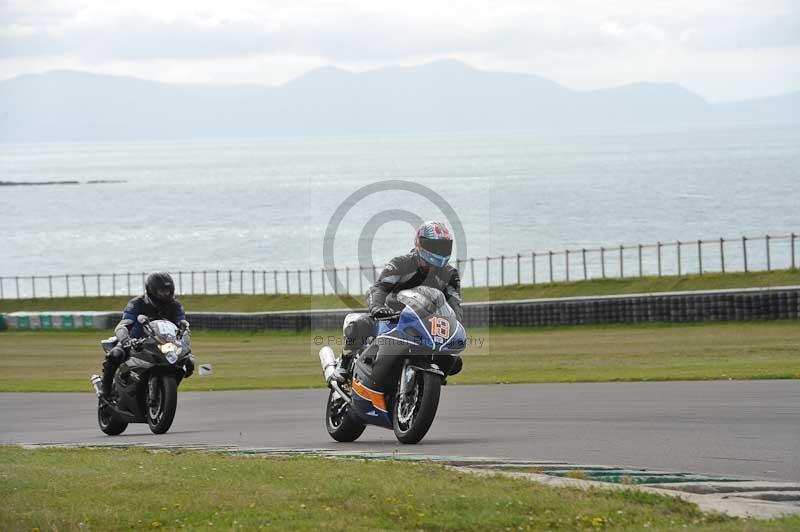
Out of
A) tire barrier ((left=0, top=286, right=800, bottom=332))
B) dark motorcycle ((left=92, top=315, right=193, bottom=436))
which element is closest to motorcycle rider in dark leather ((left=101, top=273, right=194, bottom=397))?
dark motorcycle ((left=92, top=315, right=193, bottom=436))

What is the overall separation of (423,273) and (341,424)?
2233mm

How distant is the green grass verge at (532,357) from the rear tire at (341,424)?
29.9ft

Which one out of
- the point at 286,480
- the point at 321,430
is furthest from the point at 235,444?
the point at 286,480

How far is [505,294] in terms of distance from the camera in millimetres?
57094

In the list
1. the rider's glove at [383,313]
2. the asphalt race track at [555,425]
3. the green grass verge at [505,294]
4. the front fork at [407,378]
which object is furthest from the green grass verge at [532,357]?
the rider's glove at [383,313]

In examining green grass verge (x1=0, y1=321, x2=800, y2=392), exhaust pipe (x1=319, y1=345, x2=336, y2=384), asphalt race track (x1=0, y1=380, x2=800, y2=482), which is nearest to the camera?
asphalt race track (x1=0, y1=380, x2=800, y2=482)

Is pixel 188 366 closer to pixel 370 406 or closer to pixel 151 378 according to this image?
pixel 151 378

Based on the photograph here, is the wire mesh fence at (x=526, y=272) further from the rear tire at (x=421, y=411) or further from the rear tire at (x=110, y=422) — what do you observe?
the rear tire at (x=421, y=411)

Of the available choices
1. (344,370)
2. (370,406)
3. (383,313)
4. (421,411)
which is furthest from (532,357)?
(383,313)

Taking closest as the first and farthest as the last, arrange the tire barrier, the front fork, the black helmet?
1. the front fork
2. the black helmet
3. the tire barrier

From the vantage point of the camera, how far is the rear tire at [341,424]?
1495cm

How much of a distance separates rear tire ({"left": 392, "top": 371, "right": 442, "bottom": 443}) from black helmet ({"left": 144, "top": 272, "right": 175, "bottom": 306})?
4336mm

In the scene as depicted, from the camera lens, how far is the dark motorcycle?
1683cm

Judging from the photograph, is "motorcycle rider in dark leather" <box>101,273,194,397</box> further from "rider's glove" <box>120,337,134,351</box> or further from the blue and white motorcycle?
the blue and white motorcycle
